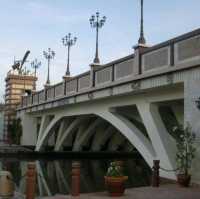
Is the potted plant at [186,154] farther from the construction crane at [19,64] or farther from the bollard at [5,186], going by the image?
the construction crane at [19,64]

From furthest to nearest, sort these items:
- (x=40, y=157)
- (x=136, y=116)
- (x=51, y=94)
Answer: (x=40, y=157) < (x=51, y=94) < (x=136, y=116)

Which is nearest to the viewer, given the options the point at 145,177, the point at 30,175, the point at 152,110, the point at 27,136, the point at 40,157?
the point at 30,175

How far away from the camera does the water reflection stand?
1966 cm

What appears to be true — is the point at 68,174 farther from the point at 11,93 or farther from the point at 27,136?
the point at 11,93

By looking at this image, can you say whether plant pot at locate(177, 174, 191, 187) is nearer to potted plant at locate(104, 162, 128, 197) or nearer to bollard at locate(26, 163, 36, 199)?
potted plant at locate(104, 162, 128, 197)

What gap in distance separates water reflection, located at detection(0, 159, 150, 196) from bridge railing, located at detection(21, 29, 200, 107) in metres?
5.08

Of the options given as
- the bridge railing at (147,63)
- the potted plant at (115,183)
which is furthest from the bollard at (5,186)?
the bridge railing at (147,63)

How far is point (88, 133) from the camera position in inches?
1271

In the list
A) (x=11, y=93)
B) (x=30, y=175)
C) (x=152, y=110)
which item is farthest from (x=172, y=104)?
(x=11, y=93)

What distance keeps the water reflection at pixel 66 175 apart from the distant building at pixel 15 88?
23.5m

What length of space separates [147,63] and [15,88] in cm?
4632

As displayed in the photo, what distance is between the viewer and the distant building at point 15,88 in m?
57.5

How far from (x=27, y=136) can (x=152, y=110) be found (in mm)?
31239

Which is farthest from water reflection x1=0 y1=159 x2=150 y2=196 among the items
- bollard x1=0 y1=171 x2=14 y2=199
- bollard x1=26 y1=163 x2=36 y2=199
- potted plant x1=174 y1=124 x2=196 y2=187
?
potted plant x1=174 y1=124 x2=196 y2=187
